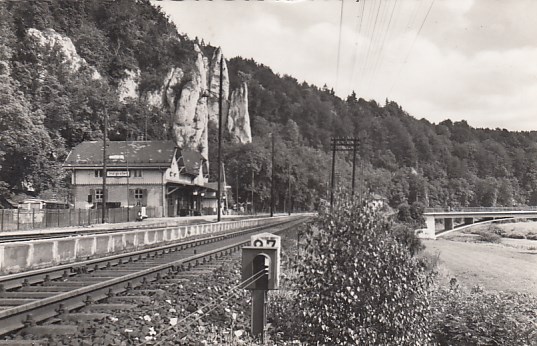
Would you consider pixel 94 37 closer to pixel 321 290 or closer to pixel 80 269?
pixel 80 269

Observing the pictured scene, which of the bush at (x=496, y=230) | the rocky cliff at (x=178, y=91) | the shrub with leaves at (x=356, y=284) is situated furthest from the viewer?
the bush at (x=496, y=230)

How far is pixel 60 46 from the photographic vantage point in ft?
245

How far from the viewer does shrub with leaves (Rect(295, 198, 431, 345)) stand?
8156 mm

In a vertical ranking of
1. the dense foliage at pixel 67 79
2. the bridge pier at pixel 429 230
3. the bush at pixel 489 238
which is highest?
the dense foliage at pixel 67 79

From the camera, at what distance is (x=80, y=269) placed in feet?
41.9

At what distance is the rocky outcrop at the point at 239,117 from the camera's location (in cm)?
14475

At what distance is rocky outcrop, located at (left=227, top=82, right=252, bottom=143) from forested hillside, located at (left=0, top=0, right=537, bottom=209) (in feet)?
32.6

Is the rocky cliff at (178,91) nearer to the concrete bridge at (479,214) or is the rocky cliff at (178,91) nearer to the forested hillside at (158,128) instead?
the forested hillside at (158,128)

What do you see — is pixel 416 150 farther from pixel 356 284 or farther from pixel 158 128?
pixel 356 284

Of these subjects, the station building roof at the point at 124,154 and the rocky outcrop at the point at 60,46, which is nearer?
the station building roof at the point at 124,154

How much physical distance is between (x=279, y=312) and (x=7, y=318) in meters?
4.30

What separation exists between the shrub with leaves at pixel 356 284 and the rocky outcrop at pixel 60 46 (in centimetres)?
7056

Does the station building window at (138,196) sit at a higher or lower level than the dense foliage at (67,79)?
lower

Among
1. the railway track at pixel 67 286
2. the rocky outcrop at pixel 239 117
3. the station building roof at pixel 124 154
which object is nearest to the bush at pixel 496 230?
the station building roof at pixel 124 154
